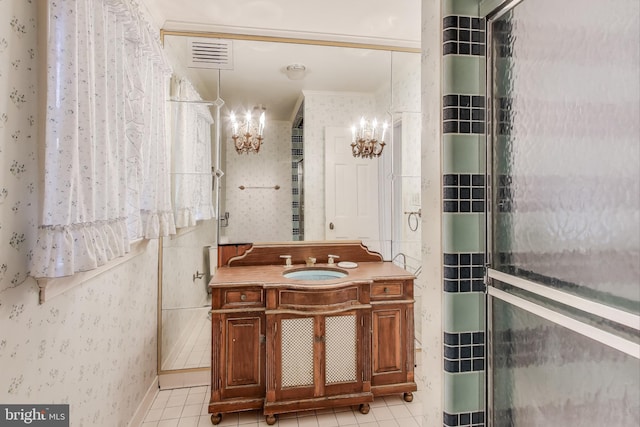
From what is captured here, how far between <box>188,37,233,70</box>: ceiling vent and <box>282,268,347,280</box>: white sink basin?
1.62 metres

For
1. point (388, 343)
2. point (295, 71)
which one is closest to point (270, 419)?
point (388, 343)

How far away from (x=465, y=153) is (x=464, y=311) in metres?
0.60

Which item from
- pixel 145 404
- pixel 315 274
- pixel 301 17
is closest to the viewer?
pixel 145 404

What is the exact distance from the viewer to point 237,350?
6.39 ft

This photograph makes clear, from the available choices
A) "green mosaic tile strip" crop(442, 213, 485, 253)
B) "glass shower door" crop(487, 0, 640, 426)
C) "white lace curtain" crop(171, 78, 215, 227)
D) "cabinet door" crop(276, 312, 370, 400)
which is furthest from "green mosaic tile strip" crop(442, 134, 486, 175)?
"white lace curtain" crop(171, 78, 215, 227)

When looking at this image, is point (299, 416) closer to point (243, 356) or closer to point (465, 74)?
point (243, 356)

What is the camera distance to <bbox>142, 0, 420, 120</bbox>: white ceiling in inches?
83.5

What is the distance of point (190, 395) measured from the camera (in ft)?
7.41

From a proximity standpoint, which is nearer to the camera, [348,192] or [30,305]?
[30,305]

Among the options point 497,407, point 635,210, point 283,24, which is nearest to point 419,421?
point 497,407

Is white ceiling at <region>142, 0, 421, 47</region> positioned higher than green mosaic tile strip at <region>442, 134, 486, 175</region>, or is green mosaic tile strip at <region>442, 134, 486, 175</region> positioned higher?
white ceiling at <region>142, 0, 421, 47</region>

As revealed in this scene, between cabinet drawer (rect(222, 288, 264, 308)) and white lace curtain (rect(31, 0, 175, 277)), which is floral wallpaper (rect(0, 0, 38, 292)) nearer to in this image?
white lace curtain (rect(31, 0, 175, 277))

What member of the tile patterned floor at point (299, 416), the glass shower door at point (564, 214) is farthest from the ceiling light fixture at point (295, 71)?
the tile patterned floor at point (299, 416)

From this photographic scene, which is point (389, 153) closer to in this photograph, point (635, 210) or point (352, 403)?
point (352, 403)
